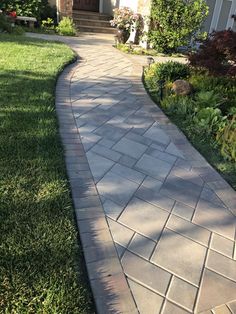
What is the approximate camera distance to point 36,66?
575 cm

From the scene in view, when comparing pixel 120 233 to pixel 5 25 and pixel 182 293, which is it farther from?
pixel 5 25

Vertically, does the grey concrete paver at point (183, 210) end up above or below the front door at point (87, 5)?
below

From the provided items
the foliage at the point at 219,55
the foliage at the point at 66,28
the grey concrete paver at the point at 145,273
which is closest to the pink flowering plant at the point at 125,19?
the foliage at the point at 66,28

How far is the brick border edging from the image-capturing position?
5.93 feet

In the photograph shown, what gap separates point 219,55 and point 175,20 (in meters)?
4.20

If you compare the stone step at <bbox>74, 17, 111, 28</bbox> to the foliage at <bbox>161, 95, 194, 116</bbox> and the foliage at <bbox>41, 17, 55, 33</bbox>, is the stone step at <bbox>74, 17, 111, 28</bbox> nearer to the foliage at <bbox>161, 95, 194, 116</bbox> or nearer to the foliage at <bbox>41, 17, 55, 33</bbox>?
the foliage at <bbox>41, 17, 55, 33</bbox>

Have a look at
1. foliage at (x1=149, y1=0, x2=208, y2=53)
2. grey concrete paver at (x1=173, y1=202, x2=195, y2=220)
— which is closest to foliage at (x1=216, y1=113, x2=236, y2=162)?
grey concrete paver at (x1=173, y1=202, x2=195, y2=220)

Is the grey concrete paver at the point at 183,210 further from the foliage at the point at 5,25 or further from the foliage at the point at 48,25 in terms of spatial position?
the foliage at the point at 48,25

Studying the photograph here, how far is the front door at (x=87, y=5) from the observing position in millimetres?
12128

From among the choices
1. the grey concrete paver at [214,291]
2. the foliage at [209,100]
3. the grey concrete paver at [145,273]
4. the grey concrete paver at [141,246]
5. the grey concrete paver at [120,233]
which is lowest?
the grey concrete paver at [214,291]

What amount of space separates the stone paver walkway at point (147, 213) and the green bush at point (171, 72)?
4.10ft

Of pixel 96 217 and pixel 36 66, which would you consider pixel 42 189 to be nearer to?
pixel 96 217

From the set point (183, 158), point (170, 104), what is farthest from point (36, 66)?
point (183, 158)

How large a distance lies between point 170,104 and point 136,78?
177 cm
